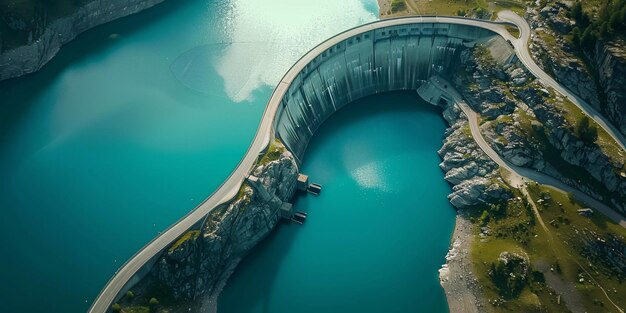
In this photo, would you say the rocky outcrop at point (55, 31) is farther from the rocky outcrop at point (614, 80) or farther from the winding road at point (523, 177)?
the rocky outcrop at point (614, 80)

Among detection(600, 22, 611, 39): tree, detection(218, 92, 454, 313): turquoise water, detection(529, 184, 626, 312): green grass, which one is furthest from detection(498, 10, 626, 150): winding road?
detection(218, 92, 454, 313): turquoise water

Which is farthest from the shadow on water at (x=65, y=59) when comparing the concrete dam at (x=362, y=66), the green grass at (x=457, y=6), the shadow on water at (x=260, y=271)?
the green grass at (x=457, y=6)

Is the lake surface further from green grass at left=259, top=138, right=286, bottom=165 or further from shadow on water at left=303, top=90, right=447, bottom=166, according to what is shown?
green grass at left=259, top=138, right=286, bottom=165

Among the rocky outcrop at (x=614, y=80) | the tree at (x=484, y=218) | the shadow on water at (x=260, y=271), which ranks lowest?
the shadow on water at (x=260, y=271)

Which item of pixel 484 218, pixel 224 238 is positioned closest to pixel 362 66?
pixel 484 218

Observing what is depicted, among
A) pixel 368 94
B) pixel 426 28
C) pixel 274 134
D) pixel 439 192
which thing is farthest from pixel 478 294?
pixel 426 28

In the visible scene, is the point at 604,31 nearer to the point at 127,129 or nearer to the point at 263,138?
the point at 263,138
